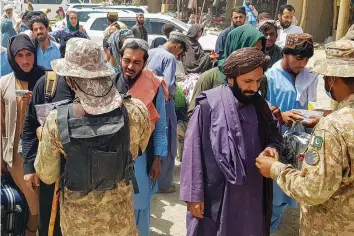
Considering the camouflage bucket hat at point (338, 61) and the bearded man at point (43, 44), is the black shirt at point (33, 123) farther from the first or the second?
the bearded man at point (43, 44)

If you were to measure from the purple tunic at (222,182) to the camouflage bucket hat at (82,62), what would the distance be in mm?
707

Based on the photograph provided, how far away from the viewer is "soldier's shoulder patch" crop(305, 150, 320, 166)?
1.97 m

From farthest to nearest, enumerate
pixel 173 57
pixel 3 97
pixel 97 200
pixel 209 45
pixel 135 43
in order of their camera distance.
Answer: pixel 209 45 < pixel 173 57 < pixel 135 43 < pixel 3 97 < pixel 97 200

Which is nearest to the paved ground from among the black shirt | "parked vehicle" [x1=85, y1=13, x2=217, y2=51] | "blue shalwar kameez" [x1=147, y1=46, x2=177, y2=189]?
"blue shalwar kameez" [x1=147, y1=46, x2=177, y2=189]

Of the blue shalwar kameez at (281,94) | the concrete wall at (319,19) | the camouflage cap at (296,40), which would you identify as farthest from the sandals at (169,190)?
the concrete wall at (319,19)

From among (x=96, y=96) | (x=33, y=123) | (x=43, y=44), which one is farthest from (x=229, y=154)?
(x=43, y=44)

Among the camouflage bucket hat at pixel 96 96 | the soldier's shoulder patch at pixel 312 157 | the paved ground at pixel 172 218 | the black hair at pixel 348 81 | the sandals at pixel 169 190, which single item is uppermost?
the black hair at pixel 348 81

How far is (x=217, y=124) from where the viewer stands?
2506 mm

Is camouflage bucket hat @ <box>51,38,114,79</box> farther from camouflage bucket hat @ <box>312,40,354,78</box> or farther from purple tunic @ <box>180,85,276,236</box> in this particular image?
camouflage bucket hat @ <box>312,40,354,78</box>

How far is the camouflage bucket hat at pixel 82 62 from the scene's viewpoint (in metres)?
2.11

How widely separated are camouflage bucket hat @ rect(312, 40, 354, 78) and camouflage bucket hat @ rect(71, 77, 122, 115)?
1.05 meters

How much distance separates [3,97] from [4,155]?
405 mm

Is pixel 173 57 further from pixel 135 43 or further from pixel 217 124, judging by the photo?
pixel 217 124

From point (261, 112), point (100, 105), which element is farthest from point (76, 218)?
point (261, 112)
